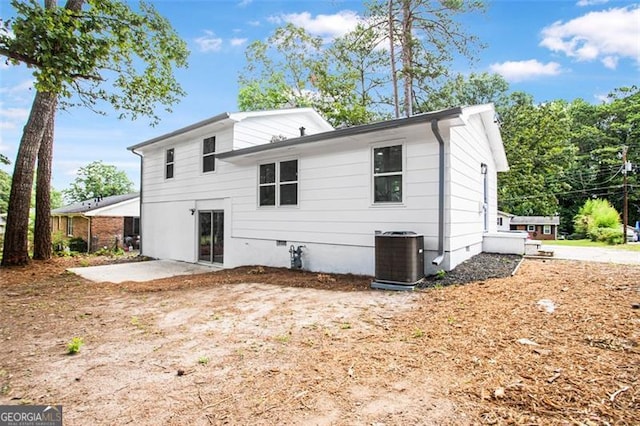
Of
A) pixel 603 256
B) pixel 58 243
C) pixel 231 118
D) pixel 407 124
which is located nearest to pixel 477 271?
pixel 407 124

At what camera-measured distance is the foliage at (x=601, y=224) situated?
15594 mm

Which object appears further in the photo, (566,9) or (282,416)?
(566,9)

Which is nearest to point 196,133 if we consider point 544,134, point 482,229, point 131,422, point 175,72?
point 175,72

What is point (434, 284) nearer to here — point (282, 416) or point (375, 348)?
point (375, 348)

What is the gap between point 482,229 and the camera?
9.36m

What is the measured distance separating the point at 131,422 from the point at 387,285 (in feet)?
14.8

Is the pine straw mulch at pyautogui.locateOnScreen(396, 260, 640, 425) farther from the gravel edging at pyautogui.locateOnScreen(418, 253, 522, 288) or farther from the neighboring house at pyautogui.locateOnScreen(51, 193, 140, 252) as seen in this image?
the neighboring house at pyautogui.locateOnScreen(51, 193, 140, 252)

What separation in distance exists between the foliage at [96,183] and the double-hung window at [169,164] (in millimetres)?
35013

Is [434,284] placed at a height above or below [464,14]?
below

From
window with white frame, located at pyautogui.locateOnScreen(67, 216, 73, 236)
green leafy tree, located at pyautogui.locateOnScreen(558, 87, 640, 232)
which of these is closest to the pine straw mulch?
window with white frame, located at pyautogui.locateOnScreen(67, 216, 73, 236)

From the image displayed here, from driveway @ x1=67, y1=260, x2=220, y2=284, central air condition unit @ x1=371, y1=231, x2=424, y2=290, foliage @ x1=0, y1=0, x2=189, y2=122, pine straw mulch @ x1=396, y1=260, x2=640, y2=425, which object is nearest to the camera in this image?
pine straw mulch @ x1=396, y1=260, x2=640, y2=425

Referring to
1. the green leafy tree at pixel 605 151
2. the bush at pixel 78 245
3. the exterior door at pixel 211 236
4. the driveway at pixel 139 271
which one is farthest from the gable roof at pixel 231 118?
the green leafy tree at pixel 605 151

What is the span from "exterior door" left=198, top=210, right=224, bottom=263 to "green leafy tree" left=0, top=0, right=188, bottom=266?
3.72 metres

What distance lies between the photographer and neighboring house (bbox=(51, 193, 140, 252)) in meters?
20.5
